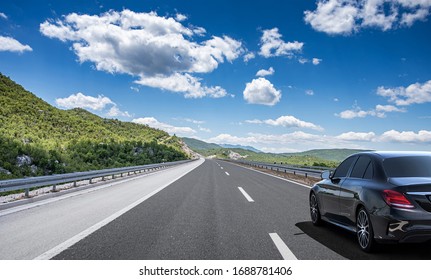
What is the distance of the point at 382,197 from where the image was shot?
4430mm

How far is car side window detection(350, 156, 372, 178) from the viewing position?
212 inches

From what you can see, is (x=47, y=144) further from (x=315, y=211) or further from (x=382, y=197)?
(x=382, y=197)

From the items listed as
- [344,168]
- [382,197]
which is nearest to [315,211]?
[344,168]

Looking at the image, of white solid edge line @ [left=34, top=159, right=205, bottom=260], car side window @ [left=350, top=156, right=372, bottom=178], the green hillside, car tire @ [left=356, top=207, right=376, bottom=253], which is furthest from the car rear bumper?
the green hillside

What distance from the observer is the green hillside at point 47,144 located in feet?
73.3

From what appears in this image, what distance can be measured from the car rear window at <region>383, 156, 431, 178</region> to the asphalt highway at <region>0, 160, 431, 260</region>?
1.10 metres

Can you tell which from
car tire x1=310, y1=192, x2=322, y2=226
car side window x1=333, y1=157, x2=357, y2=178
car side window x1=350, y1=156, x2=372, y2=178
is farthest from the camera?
car tire x1=310, y1=192, x2=322, y2=226

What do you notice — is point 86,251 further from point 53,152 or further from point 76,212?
point 53,152

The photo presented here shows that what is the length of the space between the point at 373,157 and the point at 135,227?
14.3ft

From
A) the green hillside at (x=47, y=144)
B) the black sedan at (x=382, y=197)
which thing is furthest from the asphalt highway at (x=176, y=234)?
the green hillside at (x=47, y=144)

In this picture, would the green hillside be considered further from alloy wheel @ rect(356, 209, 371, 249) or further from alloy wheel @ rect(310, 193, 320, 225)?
alloy wheel @ rect(356, 209, 371, 249)

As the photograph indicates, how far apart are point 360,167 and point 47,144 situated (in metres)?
33.2
